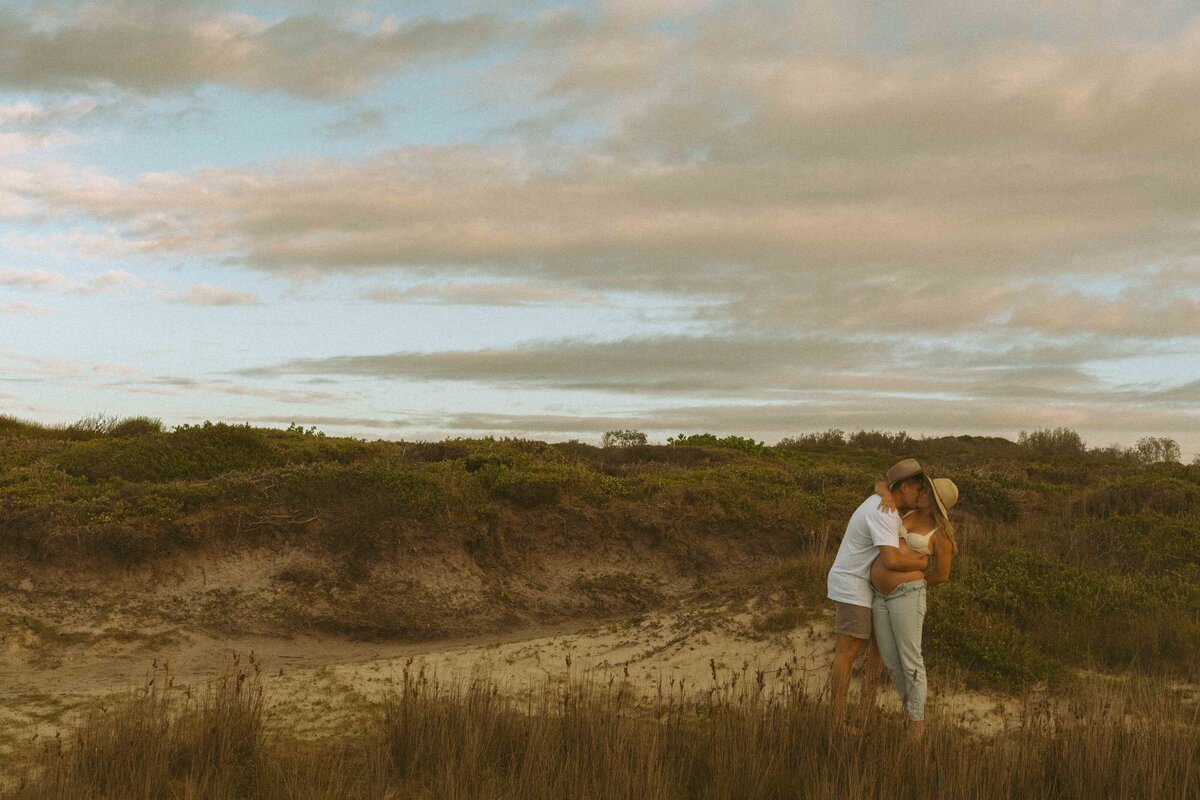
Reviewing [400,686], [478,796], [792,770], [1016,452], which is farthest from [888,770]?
[1016,452]

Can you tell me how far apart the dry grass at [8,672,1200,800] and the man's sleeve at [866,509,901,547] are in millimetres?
1329

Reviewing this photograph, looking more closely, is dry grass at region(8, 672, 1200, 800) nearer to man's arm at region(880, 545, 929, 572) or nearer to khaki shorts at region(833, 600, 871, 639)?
khaki shorts at region(833, 600, 871, 639)

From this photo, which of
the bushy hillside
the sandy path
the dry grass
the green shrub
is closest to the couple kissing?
the dry grass

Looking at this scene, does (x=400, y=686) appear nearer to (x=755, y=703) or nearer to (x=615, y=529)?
(x=755, y=703)

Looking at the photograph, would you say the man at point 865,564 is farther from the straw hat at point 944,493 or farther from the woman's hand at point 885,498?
the straw hat at point 944,493

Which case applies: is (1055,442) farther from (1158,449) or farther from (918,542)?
(918,542)

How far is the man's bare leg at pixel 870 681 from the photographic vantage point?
791 cm

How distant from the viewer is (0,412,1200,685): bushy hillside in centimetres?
1213

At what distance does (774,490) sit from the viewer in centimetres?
1705

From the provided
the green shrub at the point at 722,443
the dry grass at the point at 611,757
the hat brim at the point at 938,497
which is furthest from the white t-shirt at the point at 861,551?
the green shrub at the point at 722,443

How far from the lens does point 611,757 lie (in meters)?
7.18

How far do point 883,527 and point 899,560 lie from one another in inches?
10.6

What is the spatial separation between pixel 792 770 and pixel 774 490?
976cm

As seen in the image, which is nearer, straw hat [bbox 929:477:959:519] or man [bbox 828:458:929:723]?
man [bbox 828:458:929:723]
